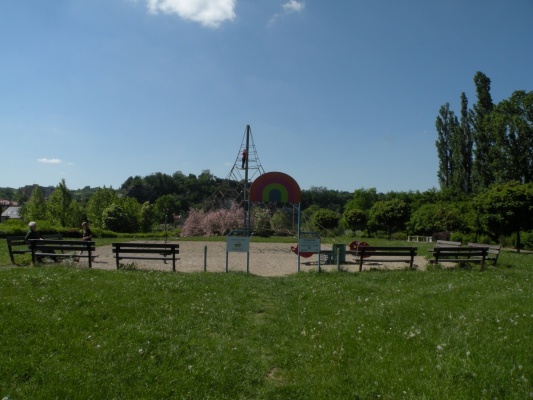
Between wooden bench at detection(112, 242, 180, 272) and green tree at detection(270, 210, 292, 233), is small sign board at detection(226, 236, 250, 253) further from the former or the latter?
green tree at detection(270, 210, 292, 233)

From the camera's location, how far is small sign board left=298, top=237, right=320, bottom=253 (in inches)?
560

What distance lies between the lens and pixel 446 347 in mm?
5500

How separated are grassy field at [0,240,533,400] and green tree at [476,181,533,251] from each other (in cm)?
1957

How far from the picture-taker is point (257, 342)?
6.47m

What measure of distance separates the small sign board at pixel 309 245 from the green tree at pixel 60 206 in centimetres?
5012

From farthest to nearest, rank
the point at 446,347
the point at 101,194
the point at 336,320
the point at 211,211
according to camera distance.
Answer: the point at 101,194 < the point at 211,211 < the point at 336,320 < the point at 446,347

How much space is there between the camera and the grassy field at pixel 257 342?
4.57m

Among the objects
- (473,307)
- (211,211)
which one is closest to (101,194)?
(211,211)

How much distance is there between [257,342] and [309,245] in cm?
803

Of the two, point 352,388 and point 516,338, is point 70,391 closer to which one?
point 352,388

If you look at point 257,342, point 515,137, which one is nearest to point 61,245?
point 257,342

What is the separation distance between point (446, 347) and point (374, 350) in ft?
3.03

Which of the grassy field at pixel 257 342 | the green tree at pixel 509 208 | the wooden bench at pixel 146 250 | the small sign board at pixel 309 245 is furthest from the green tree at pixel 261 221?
the grassy field at pixel 257 342

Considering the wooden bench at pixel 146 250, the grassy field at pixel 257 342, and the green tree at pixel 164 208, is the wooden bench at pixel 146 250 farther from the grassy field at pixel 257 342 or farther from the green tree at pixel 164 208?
the green tree at pixel 164 208
